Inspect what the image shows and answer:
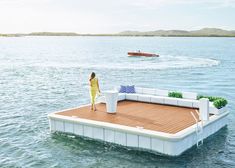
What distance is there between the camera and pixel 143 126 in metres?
16.7

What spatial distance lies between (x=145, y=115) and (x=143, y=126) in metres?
2.24

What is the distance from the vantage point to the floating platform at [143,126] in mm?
15188

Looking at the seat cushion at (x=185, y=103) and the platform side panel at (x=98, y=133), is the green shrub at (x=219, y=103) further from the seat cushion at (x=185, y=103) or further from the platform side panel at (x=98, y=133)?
the platform side panel at (x=98, y=133)

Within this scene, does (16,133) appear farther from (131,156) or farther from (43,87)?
(43,87)

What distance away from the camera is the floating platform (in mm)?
15188

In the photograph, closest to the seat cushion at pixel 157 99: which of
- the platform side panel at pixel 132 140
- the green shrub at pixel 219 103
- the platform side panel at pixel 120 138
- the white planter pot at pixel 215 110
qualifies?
the white planter pot at pixel 215 110

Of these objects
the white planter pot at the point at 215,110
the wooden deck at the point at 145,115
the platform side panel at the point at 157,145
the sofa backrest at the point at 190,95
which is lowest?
the platform side panel at the point at 157,145

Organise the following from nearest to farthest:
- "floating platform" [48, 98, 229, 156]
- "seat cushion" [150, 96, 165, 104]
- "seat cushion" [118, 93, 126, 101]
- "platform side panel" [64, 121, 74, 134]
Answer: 1. "floating platform" [48, 98, 229, 156]
2. "platform side panel" [64, 121, 74, 134]
3. "seat cushion" [150, 96, 165, 104]
4. "seat cushion" [118, 93, 126, 101]

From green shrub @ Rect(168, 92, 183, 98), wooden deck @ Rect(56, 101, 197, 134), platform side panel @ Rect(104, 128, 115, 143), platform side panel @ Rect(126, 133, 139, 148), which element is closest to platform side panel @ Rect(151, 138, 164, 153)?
platform side panel @ Rect(126, 133, 139, 148)

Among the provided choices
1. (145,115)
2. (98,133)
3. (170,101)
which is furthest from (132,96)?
(98,133)

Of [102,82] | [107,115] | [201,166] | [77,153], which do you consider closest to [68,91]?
[102,82]

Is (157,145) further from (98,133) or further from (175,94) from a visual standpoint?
(175,94)

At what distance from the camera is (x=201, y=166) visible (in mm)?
14758

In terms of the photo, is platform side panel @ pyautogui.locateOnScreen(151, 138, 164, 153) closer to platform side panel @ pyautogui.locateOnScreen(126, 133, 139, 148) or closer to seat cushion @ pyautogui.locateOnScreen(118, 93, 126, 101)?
platform side panel @ pyautogui.locateOnScreen(126, 133, 139, 148)
